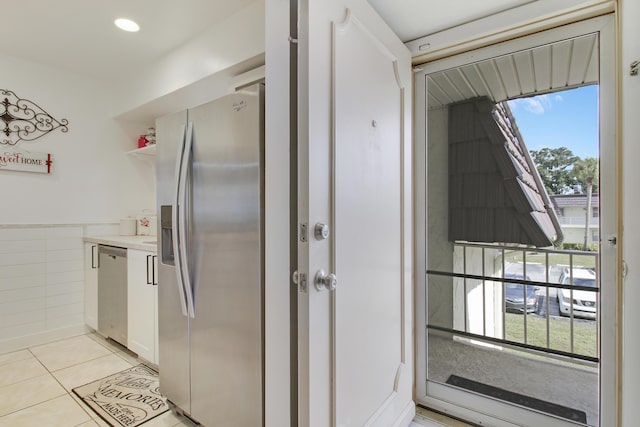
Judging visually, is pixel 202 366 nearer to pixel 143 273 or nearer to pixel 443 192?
pixel 143 273

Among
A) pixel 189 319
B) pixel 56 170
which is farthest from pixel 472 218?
pixel 56 170

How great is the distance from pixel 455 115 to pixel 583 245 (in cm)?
94

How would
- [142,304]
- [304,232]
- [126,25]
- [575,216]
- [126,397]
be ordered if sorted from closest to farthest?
[304,232], [575,216], [126,397], [126,25], [142,304]

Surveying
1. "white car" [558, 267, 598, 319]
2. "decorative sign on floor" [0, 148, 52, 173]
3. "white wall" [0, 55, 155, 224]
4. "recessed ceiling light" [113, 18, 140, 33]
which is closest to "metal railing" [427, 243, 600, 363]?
"white car" [558, 267, 598, 319]

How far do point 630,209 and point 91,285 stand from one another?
3838 millimetres

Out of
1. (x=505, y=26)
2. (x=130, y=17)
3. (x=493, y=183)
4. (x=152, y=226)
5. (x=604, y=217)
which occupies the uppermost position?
(x=130, y=17)

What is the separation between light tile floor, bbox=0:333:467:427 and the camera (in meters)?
1.75

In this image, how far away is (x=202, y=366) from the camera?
5.19ft

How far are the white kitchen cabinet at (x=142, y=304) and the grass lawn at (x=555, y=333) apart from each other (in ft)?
7.46

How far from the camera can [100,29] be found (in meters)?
2.14

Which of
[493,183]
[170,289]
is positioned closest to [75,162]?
[170,289]

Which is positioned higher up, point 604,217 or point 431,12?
point 431,12

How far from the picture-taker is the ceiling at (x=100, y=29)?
1883 mm

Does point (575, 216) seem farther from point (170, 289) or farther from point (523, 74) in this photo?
point (170, 289)
